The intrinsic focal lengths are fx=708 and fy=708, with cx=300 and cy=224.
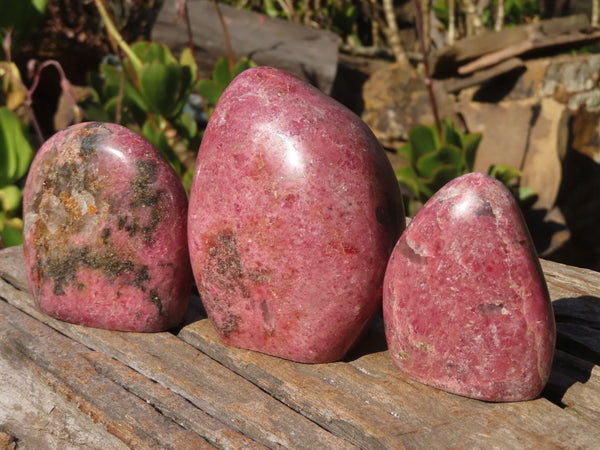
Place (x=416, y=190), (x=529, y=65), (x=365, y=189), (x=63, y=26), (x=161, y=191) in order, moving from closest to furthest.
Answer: (x=365, y=189), (x=161, y=191), (x=416, y=190), (x=529, y=65), (x=63, y=26)

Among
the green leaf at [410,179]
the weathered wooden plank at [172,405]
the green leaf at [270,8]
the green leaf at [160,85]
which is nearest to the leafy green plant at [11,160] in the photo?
the green leaf at [160,85]

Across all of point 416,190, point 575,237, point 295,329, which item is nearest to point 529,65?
point 575,237

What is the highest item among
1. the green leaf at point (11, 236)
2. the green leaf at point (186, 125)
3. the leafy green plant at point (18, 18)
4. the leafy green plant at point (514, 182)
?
the leafy green plant at point (18, 18)

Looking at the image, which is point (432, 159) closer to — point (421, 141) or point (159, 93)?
point (421, 141)

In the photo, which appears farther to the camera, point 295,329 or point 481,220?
point 295,329

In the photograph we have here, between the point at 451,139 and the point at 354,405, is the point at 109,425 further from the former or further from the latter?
the point at 451,139

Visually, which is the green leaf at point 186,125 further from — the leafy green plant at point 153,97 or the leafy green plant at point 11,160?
the leafy green plant at point 11,160

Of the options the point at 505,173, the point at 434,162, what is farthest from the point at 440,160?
the point at 505,173
